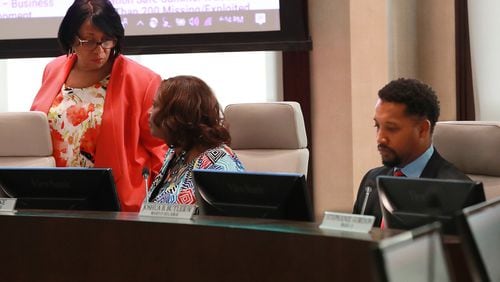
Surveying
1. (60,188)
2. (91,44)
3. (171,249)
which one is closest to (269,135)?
(91,44)

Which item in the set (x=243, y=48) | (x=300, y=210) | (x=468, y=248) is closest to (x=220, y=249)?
(x=300, y=210)

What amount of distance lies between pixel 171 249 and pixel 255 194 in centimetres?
24

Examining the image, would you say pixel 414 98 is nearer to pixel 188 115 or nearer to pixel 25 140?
pixel 188 115

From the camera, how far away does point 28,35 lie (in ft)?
16.7

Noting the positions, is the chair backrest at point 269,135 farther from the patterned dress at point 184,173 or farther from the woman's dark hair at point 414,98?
the woman's dark hair at point 414,98

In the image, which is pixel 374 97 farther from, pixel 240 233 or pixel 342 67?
pixel 240 233

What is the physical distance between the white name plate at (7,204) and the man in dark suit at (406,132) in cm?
97

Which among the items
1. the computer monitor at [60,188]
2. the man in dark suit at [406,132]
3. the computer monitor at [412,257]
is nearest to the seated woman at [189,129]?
the computer monitor at [60,188]

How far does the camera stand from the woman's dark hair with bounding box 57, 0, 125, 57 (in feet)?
11.7

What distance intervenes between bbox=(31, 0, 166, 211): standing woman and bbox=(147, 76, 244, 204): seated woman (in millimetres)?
653

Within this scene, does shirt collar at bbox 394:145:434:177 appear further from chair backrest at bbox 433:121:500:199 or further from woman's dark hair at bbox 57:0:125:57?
woman's dark hair at bbox 57:0:125:57

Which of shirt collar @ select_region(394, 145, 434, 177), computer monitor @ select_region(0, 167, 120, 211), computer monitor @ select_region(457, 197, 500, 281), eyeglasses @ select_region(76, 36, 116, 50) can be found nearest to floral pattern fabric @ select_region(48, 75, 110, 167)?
eyeglasses @ select_region(76, 36, 116, 50)

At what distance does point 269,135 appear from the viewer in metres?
3.72

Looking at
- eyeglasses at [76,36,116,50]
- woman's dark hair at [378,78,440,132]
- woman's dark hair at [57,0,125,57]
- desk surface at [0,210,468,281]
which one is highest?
woman's dark hair at [57,0,125,57]
